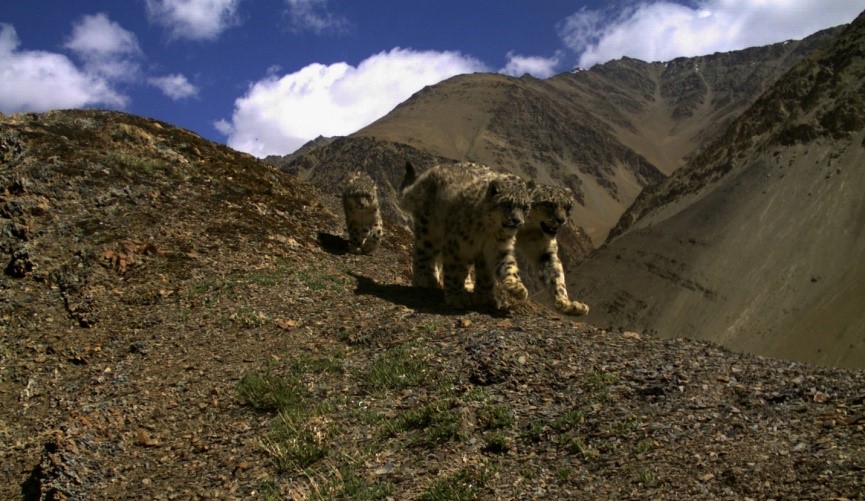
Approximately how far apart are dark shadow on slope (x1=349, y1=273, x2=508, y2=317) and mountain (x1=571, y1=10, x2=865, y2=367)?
68.1 m

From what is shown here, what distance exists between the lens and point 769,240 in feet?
Answer: 300

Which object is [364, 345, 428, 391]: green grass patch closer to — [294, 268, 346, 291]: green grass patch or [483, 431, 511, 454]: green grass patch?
[483, 431, 511, 454]: green grass patch

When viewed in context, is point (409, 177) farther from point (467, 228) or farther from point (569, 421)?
point (569, 421)

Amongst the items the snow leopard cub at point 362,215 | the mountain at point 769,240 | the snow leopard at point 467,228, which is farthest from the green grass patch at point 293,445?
the mountain at point 769,240

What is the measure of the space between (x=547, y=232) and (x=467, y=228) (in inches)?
55.4

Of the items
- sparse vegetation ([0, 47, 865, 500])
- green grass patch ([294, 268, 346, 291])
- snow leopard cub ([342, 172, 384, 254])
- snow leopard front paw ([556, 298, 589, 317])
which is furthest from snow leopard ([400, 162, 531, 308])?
snow leopard cub ([342, 172, 384, 254])

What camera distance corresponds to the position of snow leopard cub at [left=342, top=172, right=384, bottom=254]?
53.6ft

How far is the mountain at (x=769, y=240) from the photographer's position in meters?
78.8

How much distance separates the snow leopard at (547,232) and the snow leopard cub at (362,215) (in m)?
5.35

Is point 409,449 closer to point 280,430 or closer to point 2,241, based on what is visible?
point 280,430

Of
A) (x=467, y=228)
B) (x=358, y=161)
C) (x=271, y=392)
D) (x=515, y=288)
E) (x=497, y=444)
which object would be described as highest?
(x=358, y=161)

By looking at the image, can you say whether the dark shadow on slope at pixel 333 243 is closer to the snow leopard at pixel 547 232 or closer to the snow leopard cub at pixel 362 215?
the snow leopard cub at pixel 362 215

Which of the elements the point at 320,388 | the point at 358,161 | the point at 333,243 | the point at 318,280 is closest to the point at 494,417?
the point at 320,388

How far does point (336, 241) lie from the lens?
17.2 m
